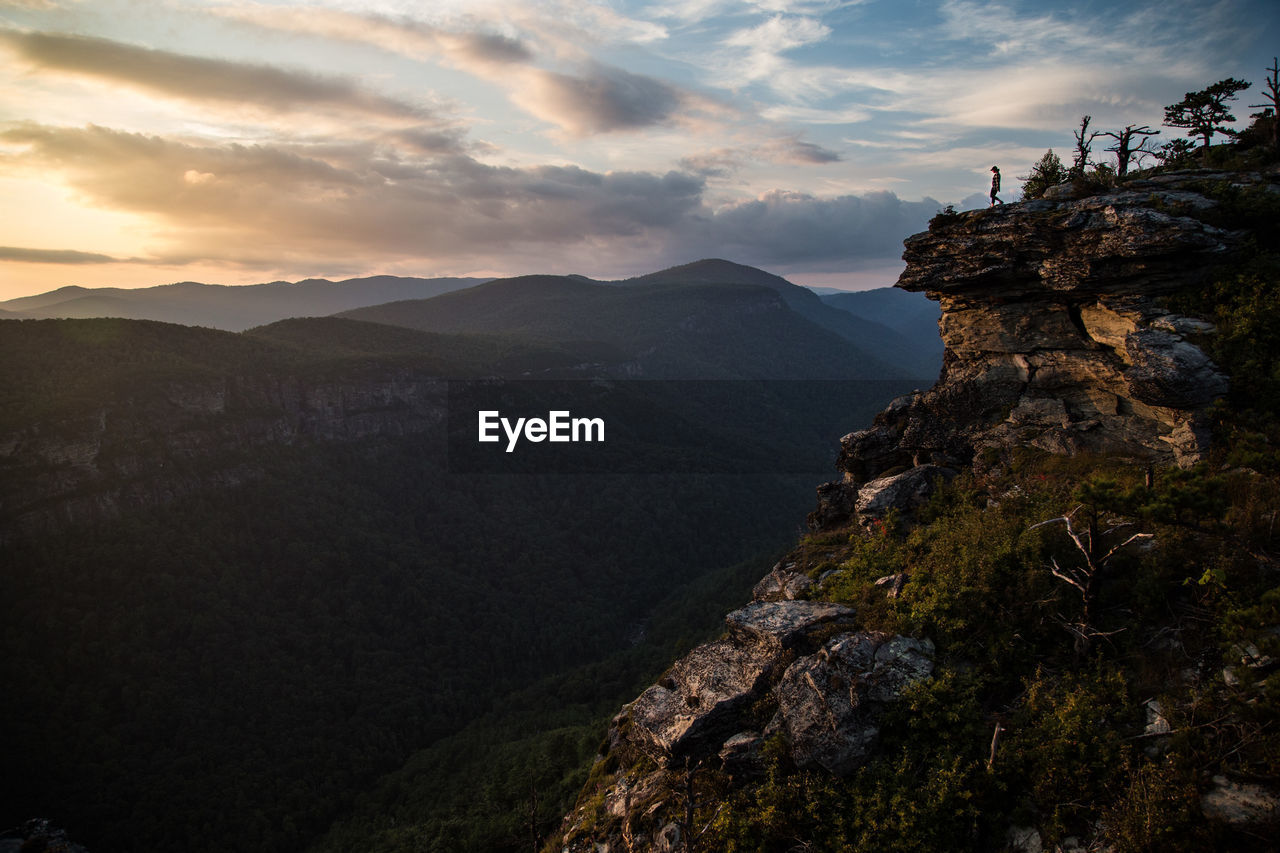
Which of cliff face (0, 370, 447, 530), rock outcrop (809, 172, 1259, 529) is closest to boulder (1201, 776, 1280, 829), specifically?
rock outcrop (809, 172, 1259, 529)

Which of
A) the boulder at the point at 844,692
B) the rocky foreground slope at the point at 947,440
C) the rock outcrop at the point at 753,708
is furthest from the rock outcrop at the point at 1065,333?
the boulder at the point at 844,692

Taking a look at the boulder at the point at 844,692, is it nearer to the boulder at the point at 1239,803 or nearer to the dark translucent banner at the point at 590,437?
the boulder at the point at 1239,803

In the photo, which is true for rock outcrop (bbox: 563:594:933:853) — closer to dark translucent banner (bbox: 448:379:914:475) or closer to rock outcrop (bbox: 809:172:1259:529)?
rock outcrop (bbox: 809:172:1259:529)

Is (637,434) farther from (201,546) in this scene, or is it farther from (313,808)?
(313,808)

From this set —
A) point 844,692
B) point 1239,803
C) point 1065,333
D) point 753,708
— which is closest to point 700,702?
point 753,708

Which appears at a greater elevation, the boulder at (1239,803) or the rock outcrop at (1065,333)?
the rock outcrop at (1065,333)

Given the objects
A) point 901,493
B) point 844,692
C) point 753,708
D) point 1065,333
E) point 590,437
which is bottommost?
point 590,437

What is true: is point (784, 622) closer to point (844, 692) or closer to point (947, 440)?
point (844, 692)
